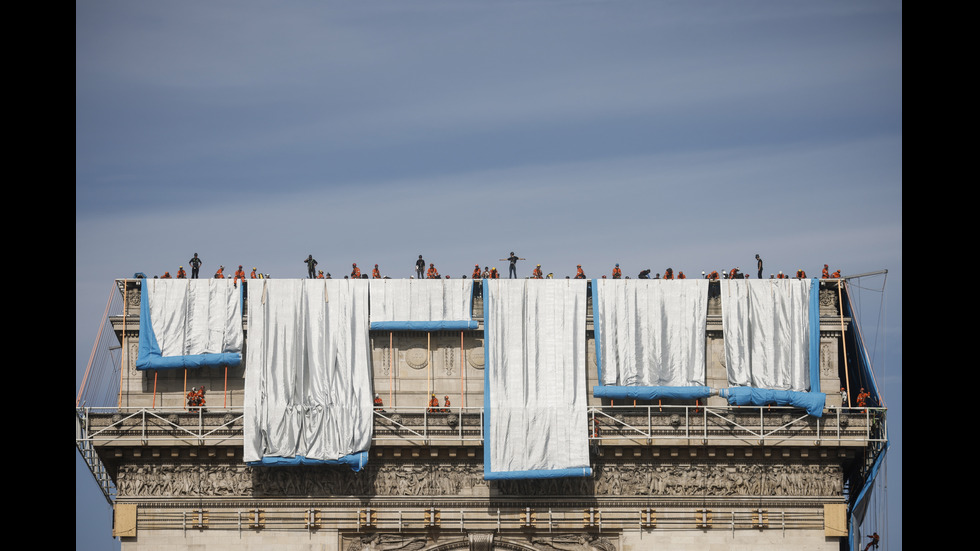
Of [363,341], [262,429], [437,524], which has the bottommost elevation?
[437,524]

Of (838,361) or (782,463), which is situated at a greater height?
(838,361)

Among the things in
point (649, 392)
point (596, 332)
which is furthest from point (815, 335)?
point (596, 332)

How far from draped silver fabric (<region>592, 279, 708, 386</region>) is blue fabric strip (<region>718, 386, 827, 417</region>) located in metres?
1.40

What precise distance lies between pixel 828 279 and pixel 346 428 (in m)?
21.2

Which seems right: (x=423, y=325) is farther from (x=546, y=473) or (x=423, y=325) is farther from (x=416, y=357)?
(x=546, y=473)

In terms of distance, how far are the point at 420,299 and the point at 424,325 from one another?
3.66 ft

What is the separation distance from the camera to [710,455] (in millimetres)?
54812

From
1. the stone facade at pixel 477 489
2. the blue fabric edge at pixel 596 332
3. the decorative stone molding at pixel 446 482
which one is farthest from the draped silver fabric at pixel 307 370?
the blue fabric edge at pixel 596 332

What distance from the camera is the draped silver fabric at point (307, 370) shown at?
177 feet

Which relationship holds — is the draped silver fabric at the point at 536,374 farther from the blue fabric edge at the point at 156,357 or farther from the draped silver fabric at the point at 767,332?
the blue fabric edge at the point at 156,357

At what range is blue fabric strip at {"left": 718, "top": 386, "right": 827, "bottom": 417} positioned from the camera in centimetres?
5494

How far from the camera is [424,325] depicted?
5641 centimetres

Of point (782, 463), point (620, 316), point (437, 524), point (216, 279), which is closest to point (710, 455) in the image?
point (782, 463)

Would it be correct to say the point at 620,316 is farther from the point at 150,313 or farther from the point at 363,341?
the point at 150,313
